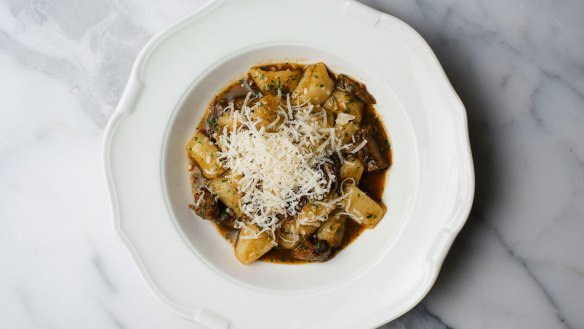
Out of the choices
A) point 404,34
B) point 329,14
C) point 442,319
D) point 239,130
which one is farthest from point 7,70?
point 442,319

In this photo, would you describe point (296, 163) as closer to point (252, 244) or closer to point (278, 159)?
point (278, 159)

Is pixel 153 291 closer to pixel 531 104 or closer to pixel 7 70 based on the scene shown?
pixel 7 70

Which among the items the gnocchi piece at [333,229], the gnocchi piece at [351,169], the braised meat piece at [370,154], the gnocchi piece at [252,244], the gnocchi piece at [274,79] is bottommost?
the gnocchi piece at [252,244]

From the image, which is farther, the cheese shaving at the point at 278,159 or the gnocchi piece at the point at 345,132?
the gnocchi piece at the point at 345,132

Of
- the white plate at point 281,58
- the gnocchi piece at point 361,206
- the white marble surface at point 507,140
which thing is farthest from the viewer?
the white marble surface at point 507,140

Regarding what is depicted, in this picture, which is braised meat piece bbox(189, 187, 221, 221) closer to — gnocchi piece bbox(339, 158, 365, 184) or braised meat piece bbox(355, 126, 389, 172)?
gnocchi piece bbox(339, 158, 365, 184)

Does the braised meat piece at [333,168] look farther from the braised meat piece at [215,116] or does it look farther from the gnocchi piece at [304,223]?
the braised meat piece at [215,116]

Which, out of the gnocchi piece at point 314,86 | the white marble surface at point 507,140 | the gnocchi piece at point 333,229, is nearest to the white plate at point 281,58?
the gnocchi piece at point 314,86
